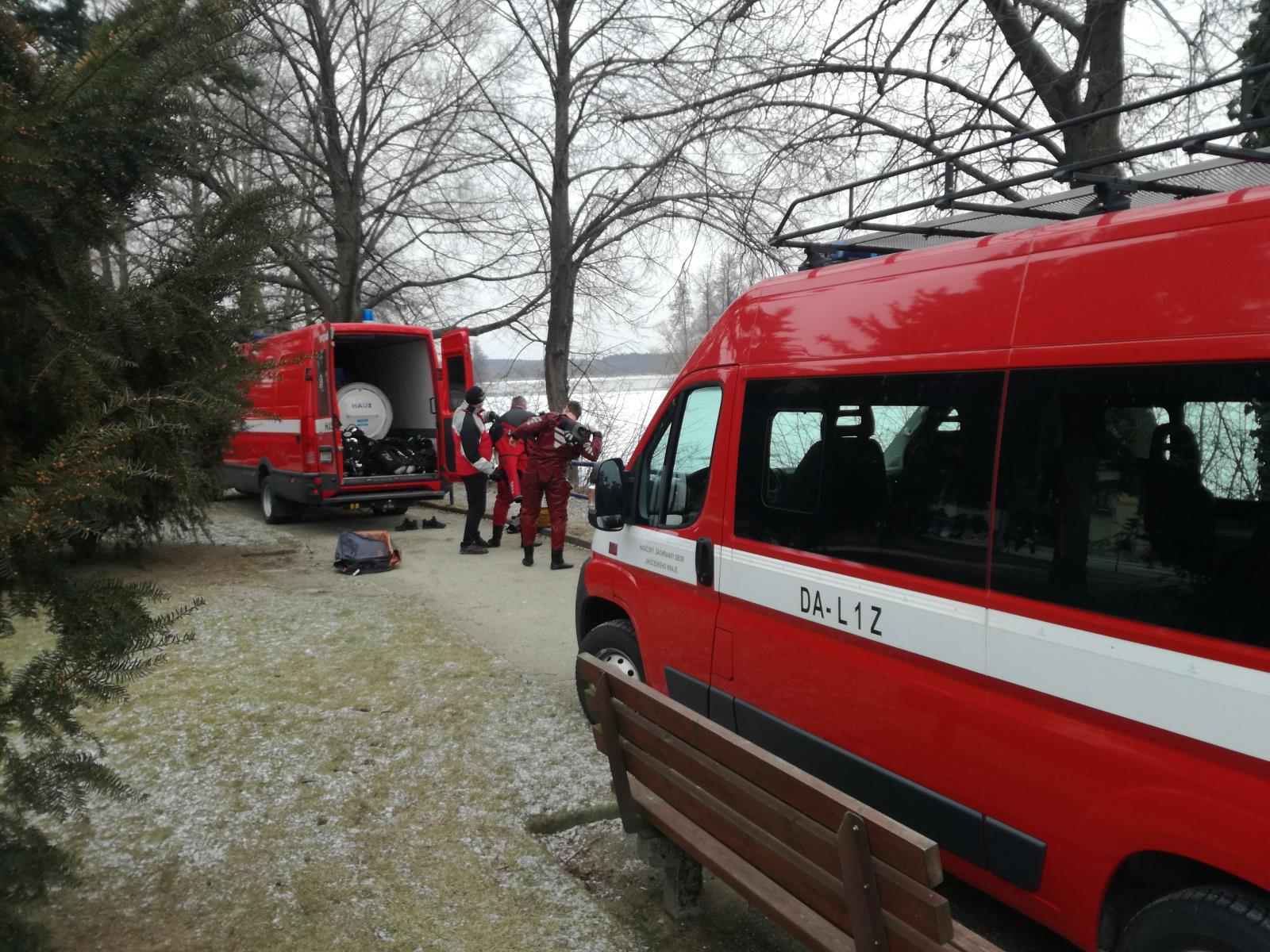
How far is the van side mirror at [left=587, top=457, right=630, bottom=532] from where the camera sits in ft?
15.2

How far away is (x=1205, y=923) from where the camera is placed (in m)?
2.16

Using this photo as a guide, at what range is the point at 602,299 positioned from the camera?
18047mm

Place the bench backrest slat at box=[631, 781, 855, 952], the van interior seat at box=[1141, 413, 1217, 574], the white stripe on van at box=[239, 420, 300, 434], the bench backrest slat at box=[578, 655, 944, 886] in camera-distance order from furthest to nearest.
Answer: the white stripe on van at box=[239, 420, 300, 434], the bench backrest slat at box=[631, 781, 855, 952], the van interior seat at box=[1141, 413, 1217, 574], the bench backrest slat at box=[578, 655, 944, 886]

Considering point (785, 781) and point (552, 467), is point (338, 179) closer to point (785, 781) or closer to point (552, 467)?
point (552, 467)

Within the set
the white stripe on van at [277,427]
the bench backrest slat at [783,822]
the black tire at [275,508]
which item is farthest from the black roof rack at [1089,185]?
the black tire at [275,508]

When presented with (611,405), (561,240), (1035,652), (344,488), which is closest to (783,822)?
(1035,652)

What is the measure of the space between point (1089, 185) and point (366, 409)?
1119cm

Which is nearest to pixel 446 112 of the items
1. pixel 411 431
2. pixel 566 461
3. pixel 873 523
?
pixel 411 431

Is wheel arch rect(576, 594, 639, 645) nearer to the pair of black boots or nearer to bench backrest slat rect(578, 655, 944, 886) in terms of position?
bench backrest slat rect(578, 655, 944, 886)

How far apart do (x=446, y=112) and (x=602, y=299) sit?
14.8 ft

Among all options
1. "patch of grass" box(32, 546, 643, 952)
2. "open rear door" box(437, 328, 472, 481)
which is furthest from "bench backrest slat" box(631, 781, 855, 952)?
"open rear door" box(437, 328, 472, 481)

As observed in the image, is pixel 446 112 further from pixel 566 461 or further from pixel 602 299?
pixel 566 461

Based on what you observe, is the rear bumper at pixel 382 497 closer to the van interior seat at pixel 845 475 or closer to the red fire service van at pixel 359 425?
the red fire service van at pixel 359 425

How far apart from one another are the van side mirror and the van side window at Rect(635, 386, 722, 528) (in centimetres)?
9
